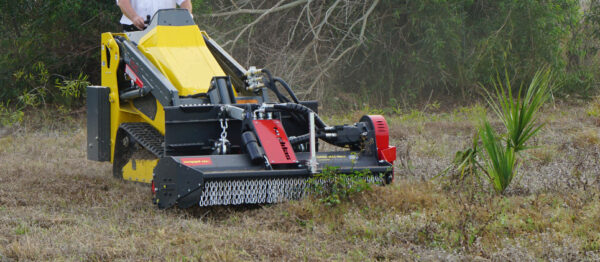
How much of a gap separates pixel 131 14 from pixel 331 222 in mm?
3206

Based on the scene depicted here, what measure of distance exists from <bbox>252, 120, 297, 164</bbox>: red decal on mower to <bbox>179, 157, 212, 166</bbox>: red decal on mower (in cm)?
43

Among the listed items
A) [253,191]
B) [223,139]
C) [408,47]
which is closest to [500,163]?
[253,191]

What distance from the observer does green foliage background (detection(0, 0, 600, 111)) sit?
12633 millimetres

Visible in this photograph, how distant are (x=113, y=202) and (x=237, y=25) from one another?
315 inches

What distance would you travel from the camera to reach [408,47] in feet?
45.8

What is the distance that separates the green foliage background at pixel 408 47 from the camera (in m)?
12.6

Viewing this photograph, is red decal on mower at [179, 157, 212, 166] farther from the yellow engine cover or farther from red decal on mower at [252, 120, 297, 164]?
the yellow engine cover

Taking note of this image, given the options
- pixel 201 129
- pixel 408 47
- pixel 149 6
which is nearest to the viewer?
pixel 201 129

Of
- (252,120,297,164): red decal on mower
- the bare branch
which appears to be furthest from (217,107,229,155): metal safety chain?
the bare branch

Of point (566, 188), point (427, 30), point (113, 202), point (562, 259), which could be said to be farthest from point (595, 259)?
point (427, 30)

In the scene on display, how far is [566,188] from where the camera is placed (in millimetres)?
5848

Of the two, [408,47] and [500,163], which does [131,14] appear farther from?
[408,47]

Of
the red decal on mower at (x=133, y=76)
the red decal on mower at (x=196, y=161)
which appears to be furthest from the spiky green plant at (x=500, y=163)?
the red decal on mower at (x=133, y=76)

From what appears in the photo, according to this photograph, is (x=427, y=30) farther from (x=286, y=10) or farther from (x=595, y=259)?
(x=595, y=259)
